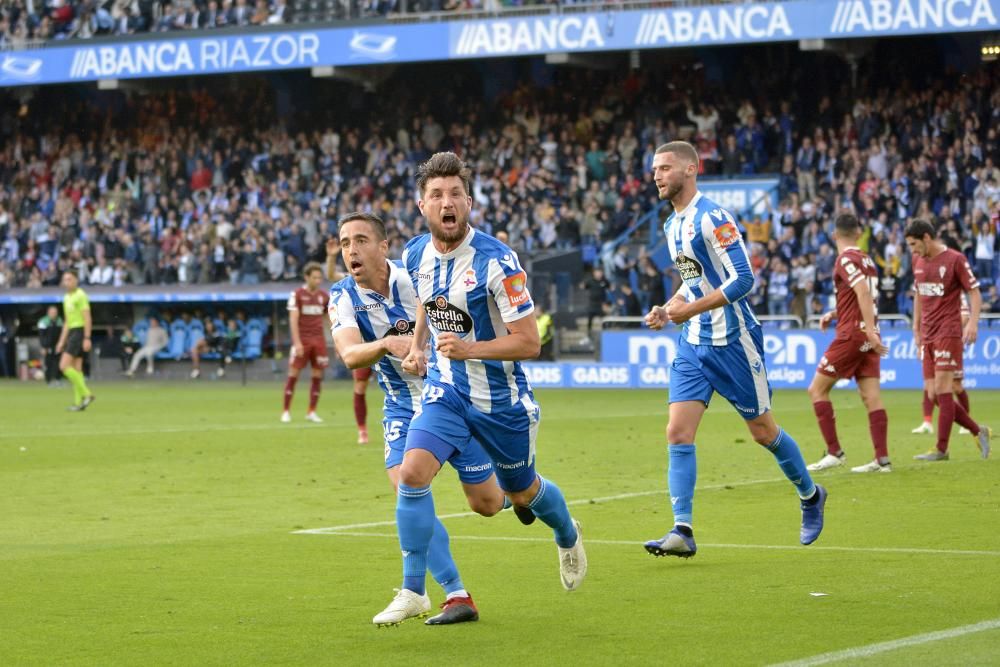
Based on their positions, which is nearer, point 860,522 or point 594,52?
point 860,522

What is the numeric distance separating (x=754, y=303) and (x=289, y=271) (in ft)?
41.9

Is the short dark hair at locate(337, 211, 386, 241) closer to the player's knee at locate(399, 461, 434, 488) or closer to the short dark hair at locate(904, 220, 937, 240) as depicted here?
the player's knee at locate(399, 461, 434, 488)

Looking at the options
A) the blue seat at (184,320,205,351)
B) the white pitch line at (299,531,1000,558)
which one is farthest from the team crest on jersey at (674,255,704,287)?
the blue seat at (184,320,205,351)

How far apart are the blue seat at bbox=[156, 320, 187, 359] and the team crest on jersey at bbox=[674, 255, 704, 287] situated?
34363 mm

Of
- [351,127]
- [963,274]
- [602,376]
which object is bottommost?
[602,376]

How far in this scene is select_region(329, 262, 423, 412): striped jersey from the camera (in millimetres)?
8211

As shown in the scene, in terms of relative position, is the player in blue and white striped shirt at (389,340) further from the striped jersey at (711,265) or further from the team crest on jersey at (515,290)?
the striped jersey at (711,265)

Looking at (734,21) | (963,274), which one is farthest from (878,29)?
(963,274)

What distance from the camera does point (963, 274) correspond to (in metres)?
15.8

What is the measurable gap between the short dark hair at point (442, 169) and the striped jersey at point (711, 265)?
257cm

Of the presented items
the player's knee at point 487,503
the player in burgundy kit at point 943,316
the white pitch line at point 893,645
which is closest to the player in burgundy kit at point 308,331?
the player in burgundy kit at point 943,316

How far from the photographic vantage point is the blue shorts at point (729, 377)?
9859 millimetres

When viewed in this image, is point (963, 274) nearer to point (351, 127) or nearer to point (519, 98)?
point (519, 98)

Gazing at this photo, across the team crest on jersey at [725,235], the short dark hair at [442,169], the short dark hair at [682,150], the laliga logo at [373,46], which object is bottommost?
the team crest on jersey at [725,235]
